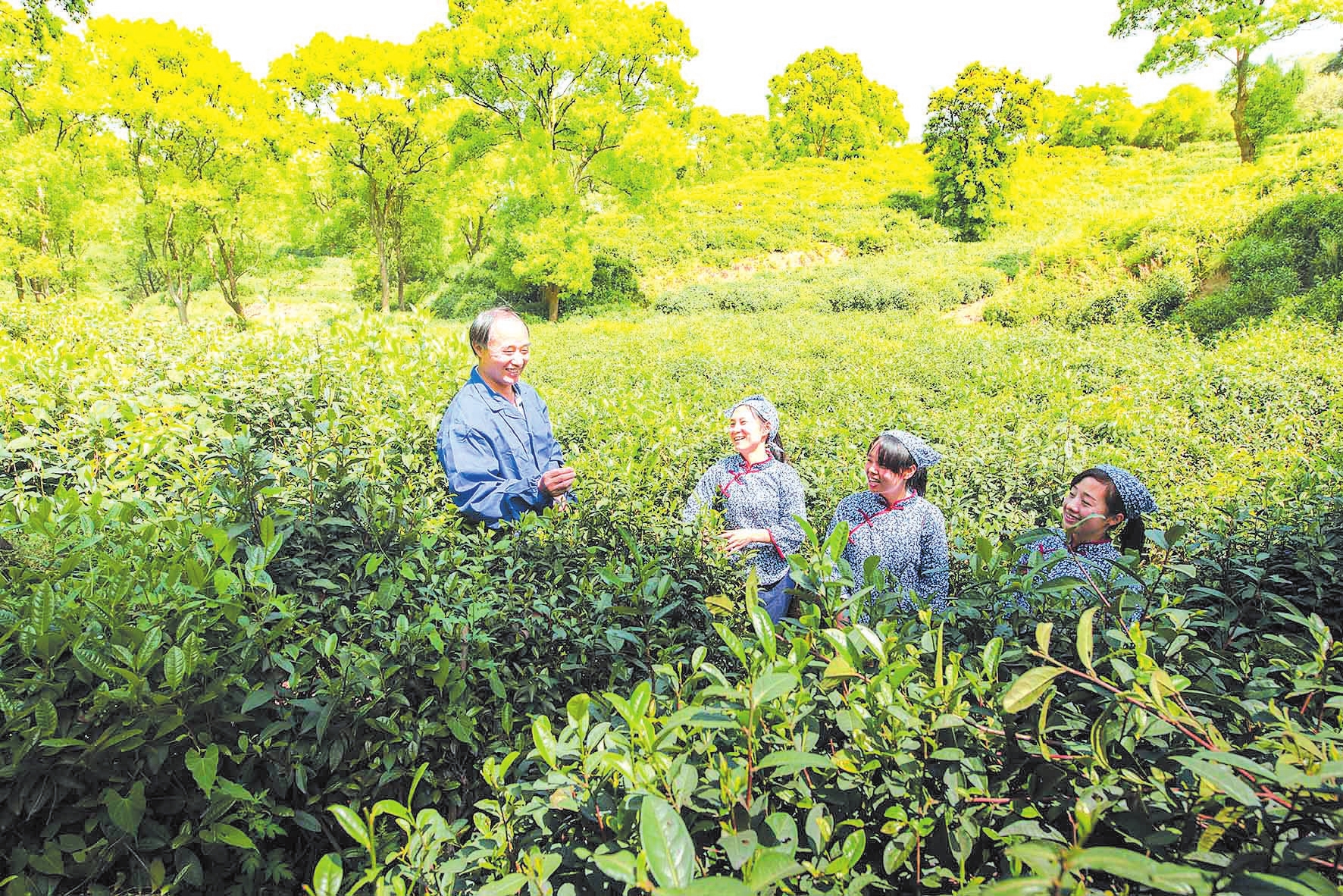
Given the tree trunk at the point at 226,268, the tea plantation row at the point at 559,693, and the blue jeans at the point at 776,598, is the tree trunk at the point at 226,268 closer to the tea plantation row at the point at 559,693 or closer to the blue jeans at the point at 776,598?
the tea plantation row at the point at 559,693

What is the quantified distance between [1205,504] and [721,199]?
97.3 ft

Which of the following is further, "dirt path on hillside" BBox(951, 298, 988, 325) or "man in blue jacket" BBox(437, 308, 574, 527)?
"dirt path on hillside" BBox(951, 298, 988, 325)

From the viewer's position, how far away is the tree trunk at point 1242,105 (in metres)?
22.1

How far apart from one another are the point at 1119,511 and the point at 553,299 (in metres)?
24.9

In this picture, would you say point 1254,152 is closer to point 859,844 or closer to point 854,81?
point 854,81

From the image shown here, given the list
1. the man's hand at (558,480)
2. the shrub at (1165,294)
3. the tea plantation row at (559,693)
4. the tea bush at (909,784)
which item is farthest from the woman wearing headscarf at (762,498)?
the shrub at (1165,294)

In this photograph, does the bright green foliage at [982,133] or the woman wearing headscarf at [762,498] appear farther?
the bright green foliage at [982,133]

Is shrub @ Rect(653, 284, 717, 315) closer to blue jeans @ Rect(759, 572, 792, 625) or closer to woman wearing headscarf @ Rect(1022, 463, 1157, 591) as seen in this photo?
blue jeans @ Rect(759, 572, 792, 625)

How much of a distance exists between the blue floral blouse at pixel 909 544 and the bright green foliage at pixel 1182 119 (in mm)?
42162

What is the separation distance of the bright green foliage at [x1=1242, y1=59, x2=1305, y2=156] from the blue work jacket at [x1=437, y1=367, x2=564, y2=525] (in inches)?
1335

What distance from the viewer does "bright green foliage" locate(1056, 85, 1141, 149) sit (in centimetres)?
3556

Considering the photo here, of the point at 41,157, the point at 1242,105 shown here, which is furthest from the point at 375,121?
the point at 1242,105

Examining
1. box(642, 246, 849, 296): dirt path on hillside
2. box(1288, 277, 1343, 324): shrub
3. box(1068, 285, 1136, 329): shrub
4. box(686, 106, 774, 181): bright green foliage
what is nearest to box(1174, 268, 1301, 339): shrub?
box(1288, 277, 1343, 324): shrub

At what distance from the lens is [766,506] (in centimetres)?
331
